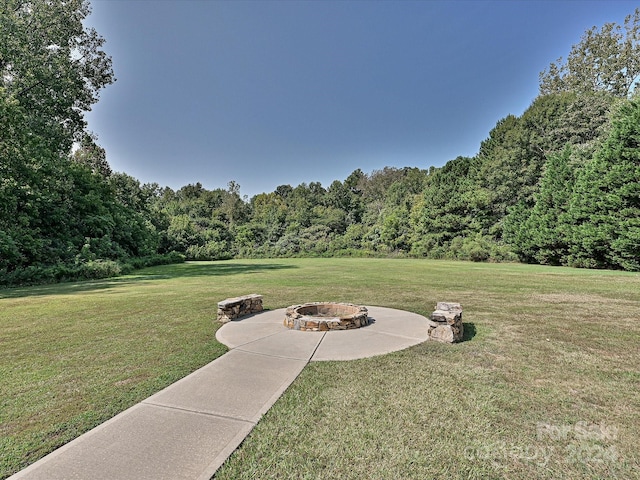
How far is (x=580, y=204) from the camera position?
17.4 meters

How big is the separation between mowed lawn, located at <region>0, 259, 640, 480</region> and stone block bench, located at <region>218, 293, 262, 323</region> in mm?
437

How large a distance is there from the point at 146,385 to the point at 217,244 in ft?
110

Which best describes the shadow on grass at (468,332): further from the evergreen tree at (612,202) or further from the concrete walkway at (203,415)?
the evergreen tree at (612,202)

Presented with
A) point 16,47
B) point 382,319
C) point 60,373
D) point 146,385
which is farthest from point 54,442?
point 16,47

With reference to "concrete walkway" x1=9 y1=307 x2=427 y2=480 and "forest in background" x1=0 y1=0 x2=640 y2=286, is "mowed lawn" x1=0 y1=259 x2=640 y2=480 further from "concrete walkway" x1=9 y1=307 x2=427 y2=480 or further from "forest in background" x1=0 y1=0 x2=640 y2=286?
"forest in background" x1=0 y1=0 x2=640 y2=286

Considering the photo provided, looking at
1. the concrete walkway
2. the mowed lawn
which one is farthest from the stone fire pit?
the mowed lawn

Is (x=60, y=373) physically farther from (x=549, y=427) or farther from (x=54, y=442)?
(x=549, y=427)

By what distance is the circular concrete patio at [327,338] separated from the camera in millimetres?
4336

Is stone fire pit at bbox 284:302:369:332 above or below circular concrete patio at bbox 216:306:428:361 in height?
above

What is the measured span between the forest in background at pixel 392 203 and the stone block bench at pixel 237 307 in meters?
11.6

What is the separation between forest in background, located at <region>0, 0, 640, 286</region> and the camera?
47.8 feet

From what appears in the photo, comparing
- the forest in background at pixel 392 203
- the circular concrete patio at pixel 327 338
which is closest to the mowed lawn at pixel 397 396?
the circular concrete patio at pixel 327 338

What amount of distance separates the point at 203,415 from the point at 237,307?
3.66m

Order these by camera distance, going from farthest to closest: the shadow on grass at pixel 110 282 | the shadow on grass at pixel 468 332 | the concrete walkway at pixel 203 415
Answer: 1. the shadow on grass at pixel 110 282
2. the shadow on grass at pixel 468 332
3. the concrete walkway at pixel 203 415
